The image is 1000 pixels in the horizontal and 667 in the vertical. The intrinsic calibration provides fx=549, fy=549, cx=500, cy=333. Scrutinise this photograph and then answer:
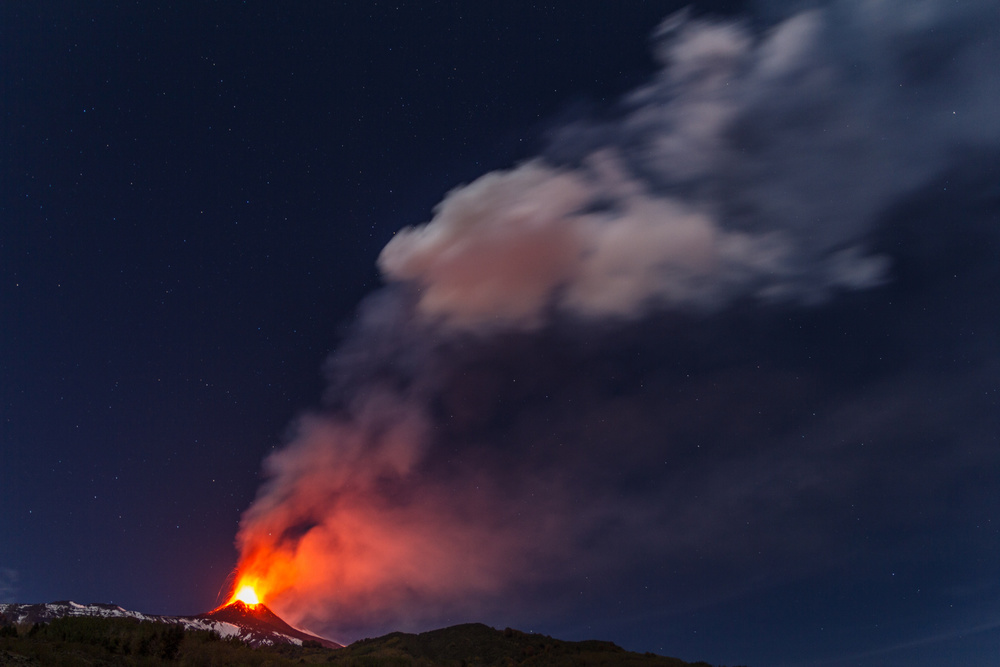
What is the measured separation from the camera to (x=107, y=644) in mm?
55281

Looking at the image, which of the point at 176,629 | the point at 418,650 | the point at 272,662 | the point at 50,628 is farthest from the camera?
the point at 418,650

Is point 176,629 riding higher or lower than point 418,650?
higher

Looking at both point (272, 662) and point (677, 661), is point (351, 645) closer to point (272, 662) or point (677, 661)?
point (272, 662)

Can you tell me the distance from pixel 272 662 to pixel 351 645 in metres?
74.8

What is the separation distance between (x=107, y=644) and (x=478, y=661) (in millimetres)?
75586

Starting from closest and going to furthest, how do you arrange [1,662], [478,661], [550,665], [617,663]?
[1,662] < [617,663] < [550,665] < [478,661]

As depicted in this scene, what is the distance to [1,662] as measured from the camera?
32.6 meters

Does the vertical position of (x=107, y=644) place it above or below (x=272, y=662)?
above

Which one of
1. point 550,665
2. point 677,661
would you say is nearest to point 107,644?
point 550,665

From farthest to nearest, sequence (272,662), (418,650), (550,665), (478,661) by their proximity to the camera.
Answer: (418,650) < (478,661) < (550,665) < (272,662)

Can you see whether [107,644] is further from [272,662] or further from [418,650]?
[418,650]

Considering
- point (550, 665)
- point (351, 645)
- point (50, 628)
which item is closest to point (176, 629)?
point (50, 628)

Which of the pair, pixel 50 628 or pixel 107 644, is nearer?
pixel 107 644

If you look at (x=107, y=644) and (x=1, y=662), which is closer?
(x=1, y=662)
